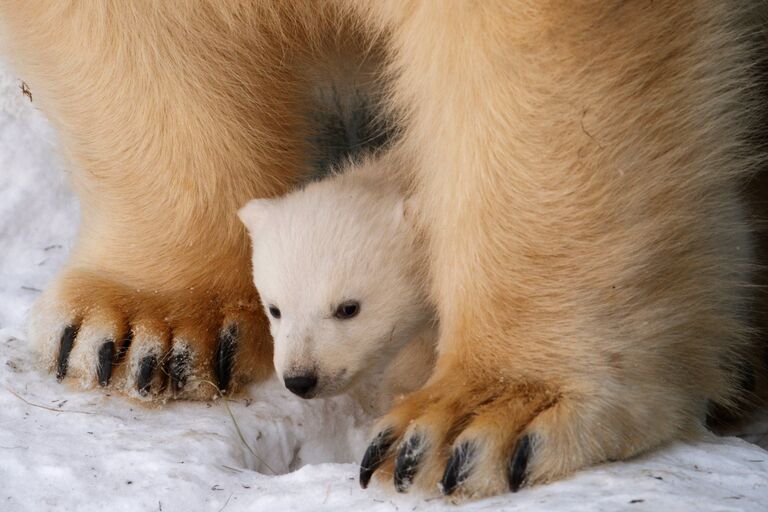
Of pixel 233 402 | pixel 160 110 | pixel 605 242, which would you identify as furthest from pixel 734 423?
pixel 160 110

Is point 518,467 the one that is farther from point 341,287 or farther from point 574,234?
point 341,287

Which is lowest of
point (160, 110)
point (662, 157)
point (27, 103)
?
point (662, 157)

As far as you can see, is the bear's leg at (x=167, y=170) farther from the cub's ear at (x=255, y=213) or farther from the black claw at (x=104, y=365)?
the cub's ear at (x=255, y=213)

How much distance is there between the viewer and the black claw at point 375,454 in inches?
75.9

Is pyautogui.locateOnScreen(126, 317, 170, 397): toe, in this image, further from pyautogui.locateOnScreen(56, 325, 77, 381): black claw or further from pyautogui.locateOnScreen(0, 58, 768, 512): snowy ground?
pyautogui.locateOnScreen(56, 325, 77, 381): black claw

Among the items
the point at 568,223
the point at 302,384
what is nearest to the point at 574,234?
the point at 568,223

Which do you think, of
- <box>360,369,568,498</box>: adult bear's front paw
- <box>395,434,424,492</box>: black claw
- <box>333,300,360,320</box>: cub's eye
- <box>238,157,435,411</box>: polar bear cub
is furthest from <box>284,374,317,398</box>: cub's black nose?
<box>395,434,424,492</box>: black claw

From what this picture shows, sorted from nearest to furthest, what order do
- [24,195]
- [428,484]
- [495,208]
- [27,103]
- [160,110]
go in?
[428,484]
[495,208]
[160,110]
[24,195]
[27,103]

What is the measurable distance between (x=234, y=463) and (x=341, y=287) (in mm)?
413

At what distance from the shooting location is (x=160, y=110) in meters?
2.69

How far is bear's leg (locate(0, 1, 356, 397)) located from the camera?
8.27ft

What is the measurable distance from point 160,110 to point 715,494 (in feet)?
5.20

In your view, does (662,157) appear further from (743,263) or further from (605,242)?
(743,263)

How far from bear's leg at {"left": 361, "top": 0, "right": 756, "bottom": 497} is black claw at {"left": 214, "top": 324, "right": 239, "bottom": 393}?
2.07 feet
